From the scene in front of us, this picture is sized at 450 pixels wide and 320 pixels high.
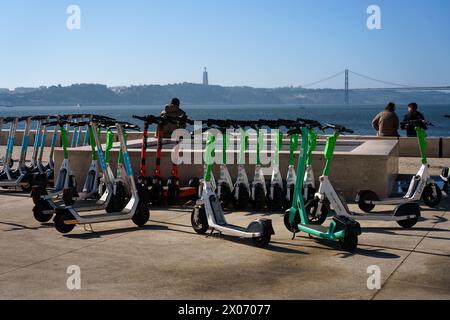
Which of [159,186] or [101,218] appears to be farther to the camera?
[159,186]

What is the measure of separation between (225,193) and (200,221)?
1868 millimetres

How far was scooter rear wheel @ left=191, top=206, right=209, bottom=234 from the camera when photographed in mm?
8250

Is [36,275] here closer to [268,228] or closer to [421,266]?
[268,228]

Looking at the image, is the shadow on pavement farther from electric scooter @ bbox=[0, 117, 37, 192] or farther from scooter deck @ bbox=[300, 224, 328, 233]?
electric scooter @ bbox=[0, 117, 37, 192]

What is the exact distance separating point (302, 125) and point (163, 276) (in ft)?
8.74

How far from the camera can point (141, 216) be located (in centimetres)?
887

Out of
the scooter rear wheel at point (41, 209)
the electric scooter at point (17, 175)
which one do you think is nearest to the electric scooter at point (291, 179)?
the scooter rear wheel at point (41, 209)

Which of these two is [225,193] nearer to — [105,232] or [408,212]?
[105,232]

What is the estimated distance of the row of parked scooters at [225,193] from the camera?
26.1 feet

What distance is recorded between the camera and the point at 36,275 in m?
6.46

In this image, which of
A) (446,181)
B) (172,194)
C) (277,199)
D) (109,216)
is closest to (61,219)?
(109,216)

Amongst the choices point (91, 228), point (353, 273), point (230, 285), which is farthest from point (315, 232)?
point (91, 228)

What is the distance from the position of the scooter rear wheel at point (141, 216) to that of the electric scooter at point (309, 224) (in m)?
1.86
